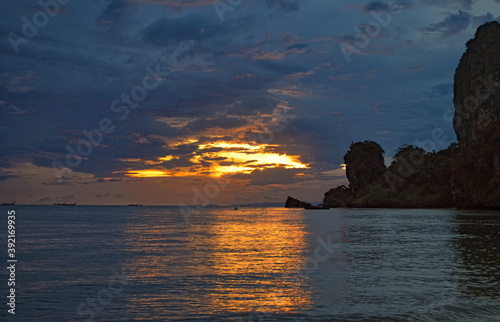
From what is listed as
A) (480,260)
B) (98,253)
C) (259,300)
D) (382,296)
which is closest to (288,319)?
(259,300)

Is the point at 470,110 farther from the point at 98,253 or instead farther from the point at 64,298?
the point at 64,298

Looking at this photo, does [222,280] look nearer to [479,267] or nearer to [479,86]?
[479,267]

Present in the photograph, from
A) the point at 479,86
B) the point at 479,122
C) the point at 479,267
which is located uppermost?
the point at 479,86

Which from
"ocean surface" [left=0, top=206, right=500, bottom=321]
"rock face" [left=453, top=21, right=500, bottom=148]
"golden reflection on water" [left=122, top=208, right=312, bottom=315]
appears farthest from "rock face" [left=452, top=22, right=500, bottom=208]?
"golden reflection on water" [left=122, top=208, right=312, bottom=315]

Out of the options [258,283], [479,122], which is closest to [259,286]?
[258,283]

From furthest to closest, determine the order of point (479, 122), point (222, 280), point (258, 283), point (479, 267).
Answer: point (479, 122), point (479, 267), point (222, 280), point (258, 283)

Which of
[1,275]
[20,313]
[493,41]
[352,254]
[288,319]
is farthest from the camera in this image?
[493,41]

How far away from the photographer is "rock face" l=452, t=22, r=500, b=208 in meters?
148

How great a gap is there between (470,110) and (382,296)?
579 feet

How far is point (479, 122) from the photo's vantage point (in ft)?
543

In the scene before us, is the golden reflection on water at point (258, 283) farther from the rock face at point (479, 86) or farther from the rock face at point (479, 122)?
the rock face at point (479, 86)

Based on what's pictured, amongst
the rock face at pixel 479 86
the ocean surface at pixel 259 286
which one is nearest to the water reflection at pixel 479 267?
the ocean surface at pixel 259 286

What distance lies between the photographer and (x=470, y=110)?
175 m

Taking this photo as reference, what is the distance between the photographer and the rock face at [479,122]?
148 meters
